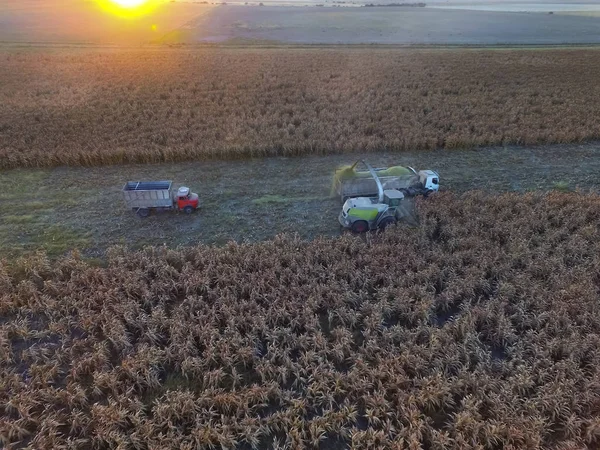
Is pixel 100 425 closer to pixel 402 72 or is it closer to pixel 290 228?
pixel 290 228

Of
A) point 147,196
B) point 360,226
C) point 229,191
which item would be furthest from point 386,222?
point 147,196

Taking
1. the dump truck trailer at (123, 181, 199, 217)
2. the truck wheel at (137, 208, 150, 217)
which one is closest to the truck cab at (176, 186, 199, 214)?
the dump truck trailer at (123, 181, 199, 217)

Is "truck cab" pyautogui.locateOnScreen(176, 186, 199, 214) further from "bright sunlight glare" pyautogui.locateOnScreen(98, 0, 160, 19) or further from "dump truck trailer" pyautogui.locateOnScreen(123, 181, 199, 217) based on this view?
"bright sunlight glare" pyautogui.locateOnScreen(98, 0, 160, 19)

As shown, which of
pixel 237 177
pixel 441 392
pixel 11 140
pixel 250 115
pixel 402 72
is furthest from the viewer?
pixel 402 72

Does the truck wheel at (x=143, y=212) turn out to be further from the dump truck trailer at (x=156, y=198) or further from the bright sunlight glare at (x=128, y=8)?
the bright sunlight glare at (x=128, y=8)

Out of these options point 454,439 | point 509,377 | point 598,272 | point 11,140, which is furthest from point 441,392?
point 11,140

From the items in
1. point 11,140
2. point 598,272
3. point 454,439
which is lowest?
Result: point 454,439
